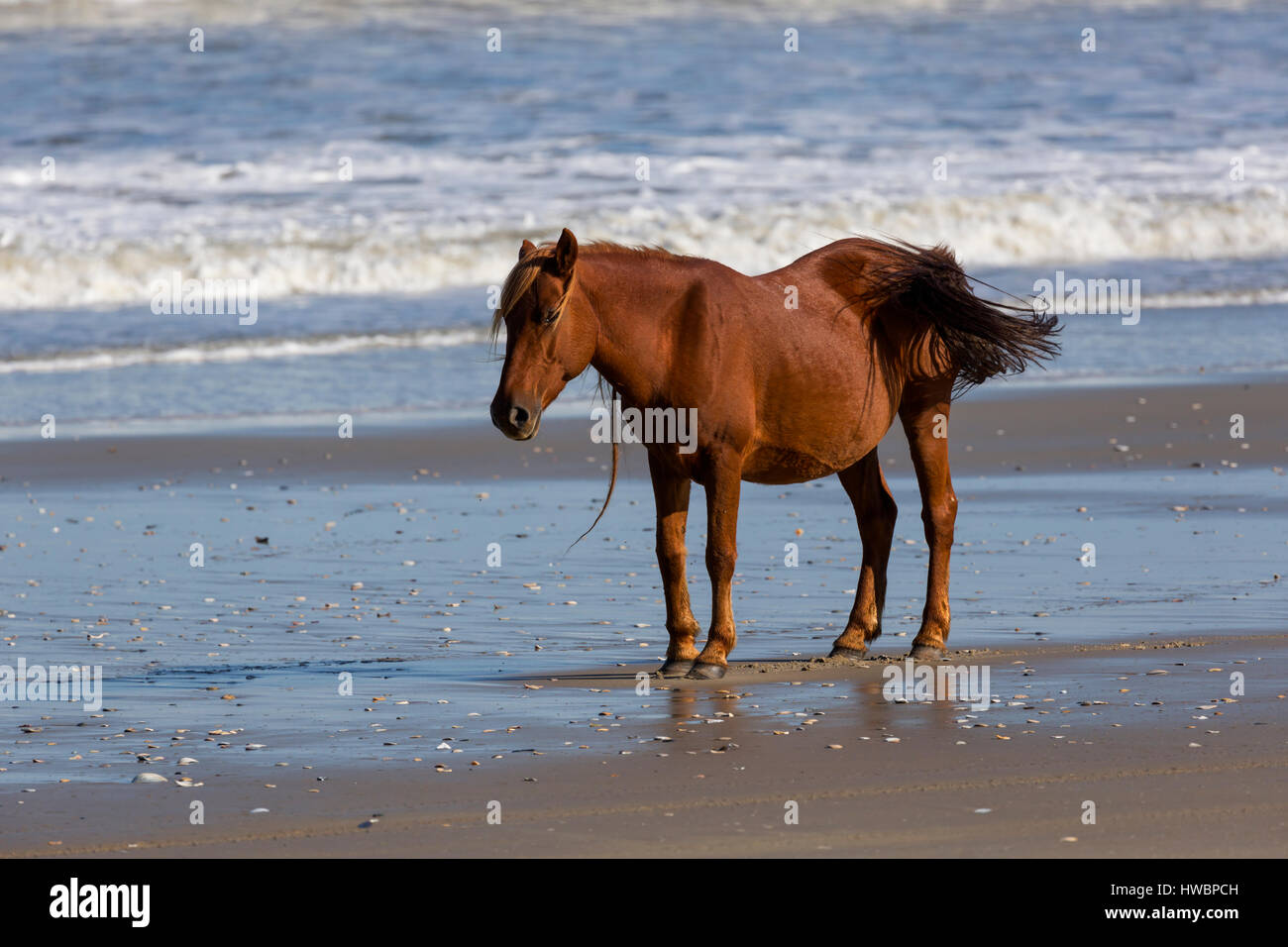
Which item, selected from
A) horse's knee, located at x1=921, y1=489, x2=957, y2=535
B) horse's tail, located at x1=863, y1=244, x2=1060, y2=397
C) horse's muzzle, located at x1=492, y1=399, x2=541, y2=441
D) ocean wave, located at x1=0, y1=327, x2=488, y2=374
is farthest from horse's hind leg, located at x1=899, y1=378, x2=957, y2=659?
ocean wave, located at x1=0, y1=327, x2=488, y2=374

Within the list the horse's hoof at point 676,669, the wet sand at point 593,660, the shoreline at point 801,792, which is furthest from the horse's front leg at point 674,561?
the shoreline at point 801,792

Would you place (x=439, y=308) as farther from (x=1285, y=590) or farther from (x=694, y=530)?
(x=1285, y=590)

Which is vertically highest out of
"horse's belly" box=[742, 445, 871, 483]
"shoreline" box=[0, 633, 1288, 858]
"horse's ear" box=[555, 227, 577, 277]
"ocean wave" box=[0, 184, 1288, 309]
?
"ocean wave" box=[0, 184, 1288, 309]

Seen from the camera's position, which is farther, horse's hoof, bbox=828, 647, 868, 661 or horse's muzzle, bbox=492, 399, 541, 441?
horse's hoof, bbox=828, 647, 868, 661

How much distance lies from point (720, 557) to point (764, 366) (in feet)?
2.30

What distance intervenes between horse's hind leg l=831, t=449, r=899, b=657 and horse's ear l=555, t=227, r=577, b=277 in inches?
62.1

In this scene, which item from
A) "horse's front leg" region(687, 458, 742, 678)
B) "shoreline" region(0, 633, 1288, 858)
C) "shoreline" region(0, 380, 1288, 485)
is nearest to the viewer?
"shoreline" region(0, 633, 1288, 858)

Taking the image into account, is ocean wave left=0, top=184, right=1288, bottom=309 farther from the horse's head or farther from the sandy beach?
the horse's head

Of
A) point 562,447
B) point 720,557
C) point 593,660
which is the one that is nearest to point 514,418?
point 720,557

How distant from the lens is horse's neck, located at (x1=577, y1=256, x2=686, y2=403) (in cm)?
648

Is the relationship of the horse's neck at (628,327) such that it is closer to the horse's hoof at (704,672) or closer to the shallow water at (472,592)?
the horse's hoof at (704,672)

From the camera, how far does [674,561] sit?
22.0 ft

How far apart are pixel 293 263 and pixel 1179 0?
28.4m
